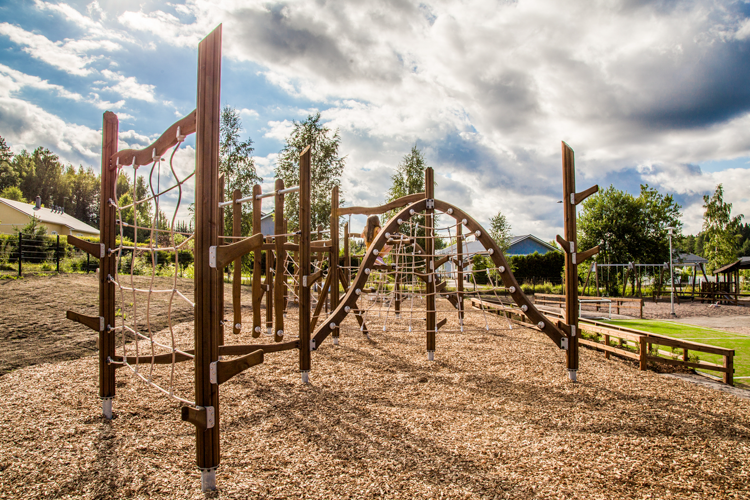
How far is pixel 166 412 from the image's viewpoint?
330 centimetres

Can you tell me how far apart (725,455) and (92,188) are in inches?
2523

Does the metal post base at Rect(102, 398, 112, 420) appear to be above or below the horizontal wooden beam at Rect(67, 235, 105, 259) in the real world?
below

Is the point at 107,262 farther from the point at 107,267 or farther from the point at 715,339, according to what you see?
the point at 715,339

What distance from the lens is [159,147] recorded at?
2760 mm

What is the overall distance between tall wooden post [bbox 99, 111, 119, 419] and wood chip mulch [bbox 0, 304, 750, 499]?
0.32 metres

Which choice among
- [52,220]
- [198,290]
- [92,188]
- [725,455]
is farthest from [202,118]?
[92,188]

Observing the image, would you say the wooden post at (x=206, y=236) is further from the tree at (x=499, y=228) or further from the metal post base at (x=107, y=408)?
the tree at (x=499, y=228)

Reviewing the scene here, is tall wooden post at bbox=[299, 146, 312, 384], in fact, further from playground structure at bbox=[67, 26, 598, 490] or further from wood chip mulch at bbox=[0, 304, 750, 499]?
wood chip mulch at bbox=[0, 304, 750, 499]

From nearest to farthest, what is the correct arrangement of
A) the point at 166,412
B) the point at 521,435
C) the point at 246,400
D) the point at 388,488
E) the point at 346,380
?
the point at 388,488 < the point at 521,435 < the point at 166,412 < the point at 246,400 < the point at 346,380

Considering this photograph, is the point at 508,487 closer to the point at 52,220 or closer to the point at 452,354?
the point at 452,354

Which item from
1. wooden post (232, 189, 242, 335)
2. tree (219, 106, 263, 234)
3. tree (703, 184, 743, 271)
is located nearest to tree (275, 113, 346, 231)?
tree (219, 106, 263, 234)

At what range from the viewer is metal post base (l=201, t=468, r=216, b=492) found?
209 centimetres

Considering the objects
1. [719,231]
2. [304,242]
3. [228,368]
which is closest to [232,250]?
[228,368]

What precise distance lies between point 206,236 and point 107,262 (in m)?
1.83
